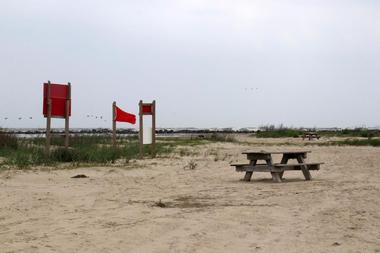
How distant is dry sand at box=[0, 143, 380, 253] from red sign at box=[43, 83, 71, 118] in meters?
3.88

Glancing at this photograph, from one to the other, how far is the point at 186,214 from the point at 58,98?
9.55m

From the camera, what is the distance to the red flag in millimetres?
18850

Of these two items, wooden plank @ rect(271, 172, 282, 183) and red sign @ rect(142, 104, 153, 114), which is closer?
wooden plank @ rect(271, 172, 282, 183)

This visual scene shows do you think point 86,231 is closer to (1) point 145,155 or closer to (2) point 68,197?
(2) point 68,197

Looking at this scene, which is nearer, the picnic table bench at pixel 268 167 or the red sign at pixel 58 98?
the picnic table bench at pixel 268 167

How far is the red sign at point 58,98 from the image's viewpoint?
1546 cm

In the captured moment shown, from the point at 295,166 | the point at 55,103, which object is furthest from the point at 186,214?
the point at 55,103

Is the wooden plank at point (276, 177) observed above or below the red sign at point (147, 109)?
below

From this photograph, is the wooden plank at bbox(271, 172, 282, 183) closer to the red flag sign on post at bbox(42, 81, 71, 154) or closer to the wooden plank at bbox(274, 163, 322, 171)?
the wooden plank at bbox(274, 163, 322, 171)

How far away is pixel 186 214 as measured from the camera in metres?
7.05

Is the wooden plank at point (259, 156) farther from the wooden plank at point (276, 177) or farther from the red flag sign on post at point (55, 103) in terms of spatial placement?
the red flag sign on post at point (55, 103)

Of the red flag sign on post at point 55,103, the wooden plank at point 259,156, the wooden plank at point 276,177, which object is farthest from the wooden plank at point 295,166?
the red flag sign on post at point 55,103

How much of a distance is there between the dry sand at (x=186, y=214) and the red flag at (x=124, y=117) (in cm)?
709

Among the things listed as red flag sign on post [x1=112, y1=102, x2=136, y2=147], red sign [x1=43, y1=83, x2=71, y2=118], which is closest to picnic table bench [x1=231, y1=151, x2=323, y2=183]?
red sign [x1=43, y1=83, x2=71, y2=118]
